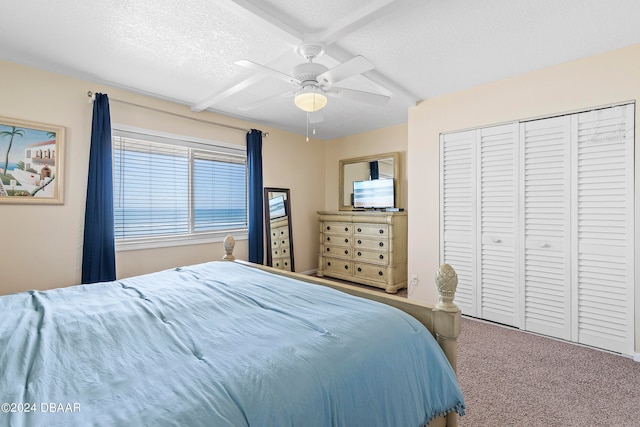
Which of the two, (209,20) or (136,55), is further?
(136,55)

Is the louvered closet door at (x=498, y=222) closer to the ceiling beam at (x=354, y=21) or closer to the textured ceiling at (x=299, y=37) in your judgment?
the textured ceiling at (x=299, y=37)

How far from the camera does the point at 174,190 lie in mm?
3576

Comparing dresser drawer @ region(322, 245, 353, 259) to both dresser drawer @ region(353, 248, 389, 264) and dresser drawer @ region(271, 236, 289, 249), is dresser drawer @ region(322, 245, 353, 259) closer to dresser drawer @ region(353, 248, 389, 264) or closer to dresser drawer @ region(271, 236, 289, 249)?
dresser drawer @ region(353, 248, 389, 264)

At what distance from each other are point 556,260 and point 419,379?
7.62 ft

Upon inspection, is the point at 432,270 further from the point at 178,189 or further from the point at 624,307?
the point at 178,189

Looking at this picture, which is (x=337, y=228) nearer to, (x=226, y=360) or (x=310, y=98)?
(x=310, y=98)

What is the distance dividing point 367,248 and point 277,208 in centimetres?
150

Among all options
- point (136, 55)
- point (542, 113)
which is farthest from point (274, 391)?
point (542, 113)

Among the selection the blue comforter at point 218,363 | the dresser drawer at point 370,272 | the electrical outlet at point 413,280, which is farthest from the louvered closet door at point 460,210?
the blue comforter at point 218,363

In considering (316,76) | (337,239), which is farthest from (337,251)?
(316,76)

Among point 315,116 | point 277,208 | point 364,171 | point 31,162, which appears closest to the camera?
point 315,116

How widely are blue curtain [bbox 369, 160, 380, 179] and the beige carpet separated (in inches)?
106

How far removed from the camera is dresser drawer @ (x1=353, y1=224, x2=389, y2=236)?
164 inches

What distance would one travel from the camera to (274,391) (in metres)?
0.85
